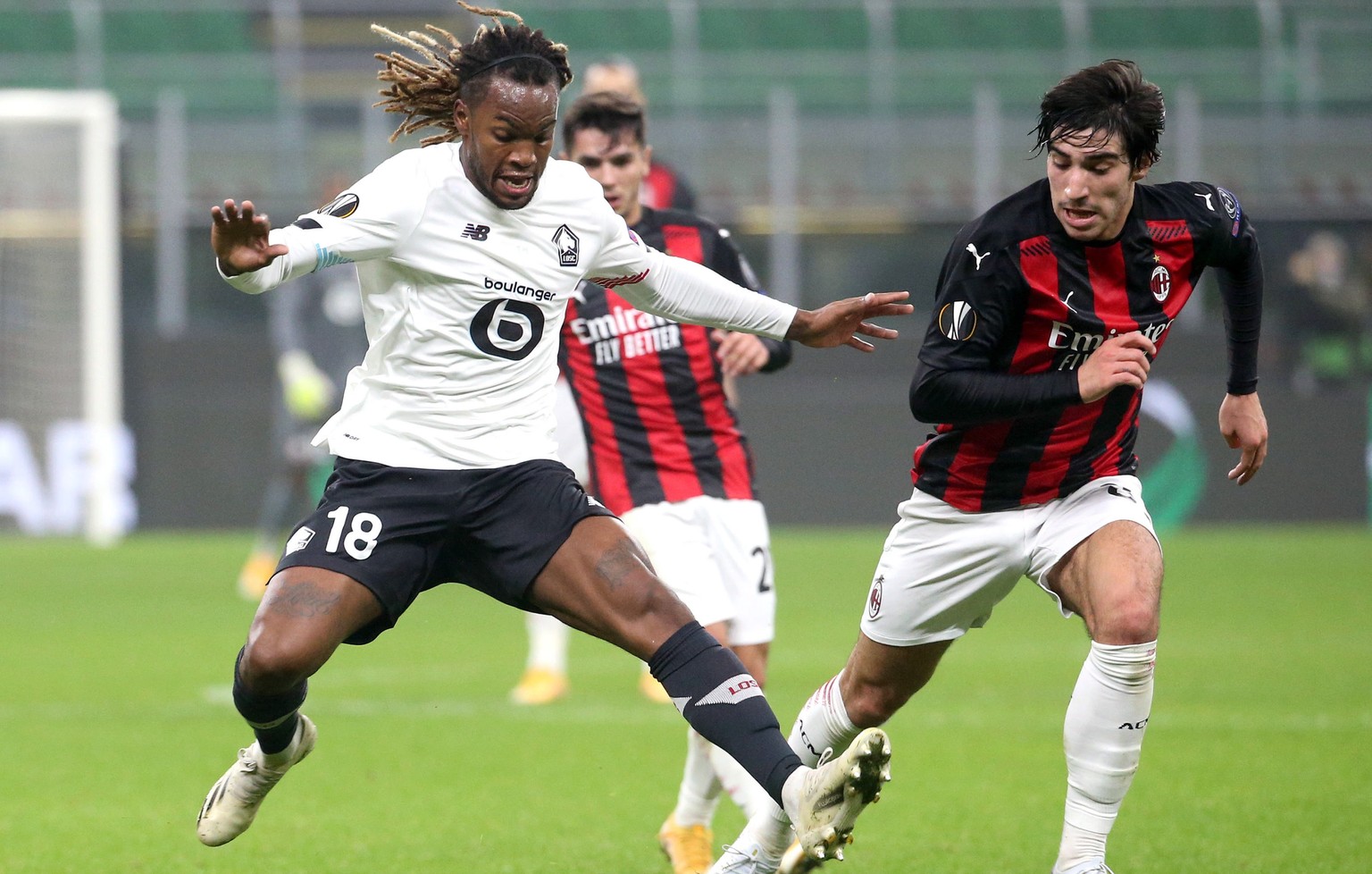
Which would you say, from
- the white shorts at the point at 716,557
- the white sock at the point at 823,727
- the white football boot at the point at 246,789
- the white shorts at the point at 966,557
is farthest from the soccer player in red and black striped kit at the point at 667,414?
the white football boot at the point at 246,789

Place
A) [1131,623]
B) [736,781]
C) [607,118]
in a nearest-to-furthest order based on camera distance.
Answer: [1131,623]
[736,781]
[607,118]

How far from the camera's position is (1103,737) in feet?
14.8

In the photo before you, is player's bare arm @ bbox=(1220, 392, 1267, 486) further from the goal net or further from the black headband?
the goal net

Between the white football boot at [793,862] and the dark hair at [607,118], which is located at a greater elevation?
the dark hair at [607,118]

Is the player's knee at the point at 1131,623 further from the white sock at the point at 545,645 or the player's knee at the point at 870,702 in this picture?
the white sock at the point at 545,645

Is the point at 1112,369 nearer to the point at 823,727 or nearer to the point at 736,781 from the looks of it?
the point at 823,727

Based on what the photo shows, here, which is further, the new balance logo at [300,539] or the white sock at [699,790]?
the white sock at [699,790]

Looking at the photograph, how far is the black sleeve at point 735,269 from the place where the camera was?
6.14 metres

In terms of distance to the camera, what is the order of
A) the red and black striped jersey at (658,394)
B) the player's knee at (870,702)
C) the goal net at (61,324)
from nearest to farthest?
the player's knee at (870,702)
the red and black striped jersey at (658,394)
the goal net at (61,324)

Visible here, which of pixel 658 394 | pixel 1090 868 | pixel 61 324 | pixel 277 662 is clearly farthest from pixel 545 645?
pixel 61 324

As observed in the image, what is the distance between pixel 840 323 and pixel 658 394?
155cm

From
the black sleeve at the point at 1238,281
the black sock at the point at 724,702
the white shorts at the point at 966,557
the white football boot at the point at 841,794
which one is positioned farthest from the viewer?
the black sleeve at the point at 1238,281

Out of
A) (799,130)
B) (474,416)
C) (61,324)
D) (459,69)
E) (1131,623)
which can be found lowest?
(61,324)

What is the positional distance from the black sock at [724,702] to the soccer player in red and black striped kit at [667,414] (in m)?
1.36
